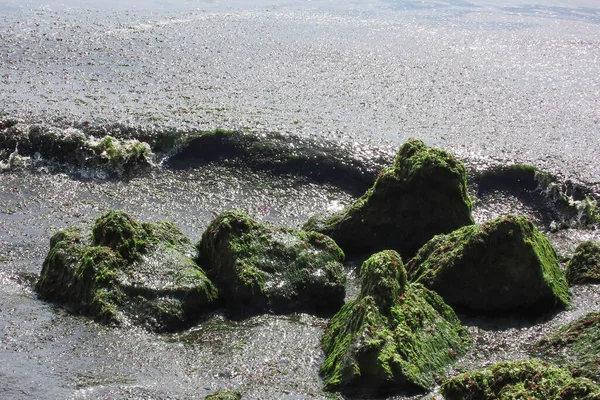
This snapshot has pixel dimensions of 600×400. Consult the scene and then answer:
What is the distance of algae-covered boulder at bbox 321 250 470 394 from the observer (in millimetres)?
7305

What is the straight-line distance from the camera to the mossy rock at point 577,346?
7235mm

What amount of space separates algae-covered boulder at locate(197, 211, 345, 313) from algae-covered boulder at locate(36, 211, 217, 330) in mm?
332

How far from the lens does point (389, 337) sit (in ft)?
24.8

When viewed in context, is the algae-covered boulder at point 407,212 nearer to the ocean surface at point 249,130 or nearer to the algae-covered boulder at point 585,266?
the ocean surface at point 249,130

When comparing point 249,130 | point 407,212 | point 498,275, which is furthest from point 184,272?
point 249,130

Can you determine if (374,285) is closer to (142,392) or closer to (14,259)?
(142,392)

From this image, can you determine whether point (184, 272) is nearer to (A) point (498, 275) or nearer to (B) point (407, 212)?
(B) point (407, 212)

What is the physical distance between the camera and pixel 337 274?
9789mm

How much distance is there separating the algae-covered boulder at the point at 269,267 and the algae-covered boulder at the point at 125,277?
1.09 ft

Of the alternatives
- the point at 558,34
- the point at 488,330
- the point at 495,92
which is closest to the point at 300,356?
the point at 488,330

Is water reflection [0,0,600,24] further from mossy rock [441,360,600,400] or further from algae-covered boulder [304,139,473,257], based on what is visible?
mossy rock [441,360,600,400]

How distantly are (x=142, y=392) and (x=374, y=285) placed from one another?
9.23 ft

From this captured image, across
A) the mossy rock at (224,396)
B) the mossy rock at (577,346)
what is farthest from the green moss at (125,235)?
the mossy rock at (577,346)

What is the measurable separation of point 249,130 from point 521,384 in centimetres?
997
